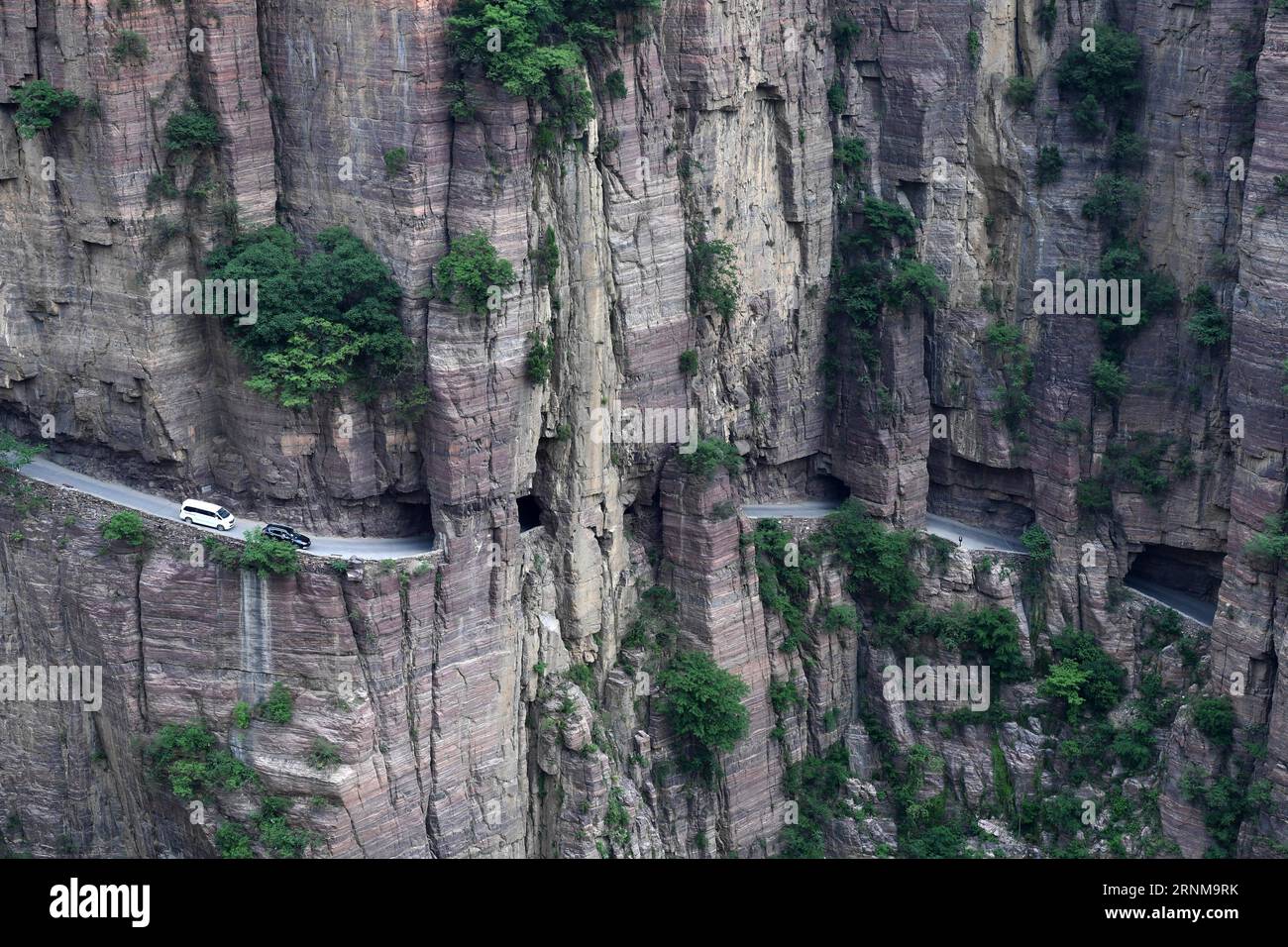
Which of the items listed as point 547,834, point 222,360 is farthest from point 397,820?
point 222,360

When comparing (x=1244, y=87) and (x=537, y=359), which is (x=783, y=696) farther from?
(x=1244, y=87)

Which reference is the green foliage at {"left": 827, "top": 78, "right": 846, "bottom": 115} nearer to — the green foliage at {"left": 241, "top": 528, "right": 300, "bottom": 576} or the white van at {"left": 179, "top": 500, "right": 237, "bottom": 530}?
the green foliage at {"left": 241, "top": 528, "right": 300, "bottom": 576}

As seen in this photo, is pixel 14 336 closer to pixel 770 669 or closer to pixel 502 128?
pixel 502 128

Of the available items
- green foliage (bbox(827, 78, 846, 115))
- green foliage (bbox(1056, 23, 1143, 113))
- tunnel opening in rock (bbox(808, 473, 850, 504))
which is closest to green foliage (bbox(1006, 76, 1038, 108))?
green foliage (bbox(1056, 23, 1143, 113))

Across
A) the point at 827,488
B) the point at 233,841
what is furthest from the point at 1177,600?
the point at 233,841

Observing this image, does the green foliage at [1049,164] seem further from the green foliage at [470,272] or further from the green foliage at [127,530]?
the green foliage at [127,530]

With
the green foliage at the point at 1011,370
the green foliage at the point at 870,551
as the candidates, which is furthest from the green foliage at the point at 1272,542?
the green foliage at the point at 870,551
